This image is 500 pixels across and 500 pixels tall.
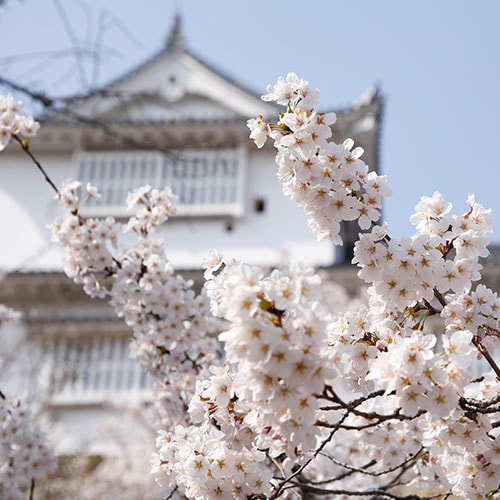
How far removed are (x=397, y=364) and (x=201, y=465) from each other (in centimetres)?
73

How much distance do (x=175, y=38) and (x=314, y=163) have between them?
47.7 ft

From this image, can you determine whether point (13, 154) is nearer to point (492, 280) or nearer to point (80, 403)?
point (80, 403)

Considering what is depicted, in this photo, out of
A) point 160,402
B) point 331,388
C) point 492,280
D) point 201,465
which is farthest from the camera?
point 492,280

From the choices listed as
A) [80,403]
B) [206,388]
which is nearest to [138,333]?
[206,388]

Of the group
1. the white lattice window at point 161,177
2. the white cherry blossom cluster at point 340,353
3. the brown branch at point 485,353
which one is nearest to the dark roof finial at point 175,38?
the white lattice window at point 161,177

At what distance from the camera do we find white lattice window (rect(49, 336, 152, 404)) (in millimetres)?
12898

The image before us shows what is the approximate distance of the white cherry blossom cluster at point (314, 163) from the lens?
2543mm

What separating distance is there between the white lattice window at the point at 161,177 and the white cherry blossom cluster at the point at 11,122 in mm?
9790

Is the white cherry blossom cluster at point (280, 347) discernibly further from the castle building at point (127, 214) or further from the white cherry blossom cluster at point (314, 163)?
the castle building at point (127, 214)

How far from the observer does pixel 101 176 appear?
48.3ft

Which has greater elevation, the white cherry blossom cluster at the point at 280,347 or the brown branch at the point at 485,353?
the brown branch at the point at 485,353

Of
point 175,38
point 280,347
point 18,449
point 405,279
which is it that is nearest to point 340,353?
point 280,347

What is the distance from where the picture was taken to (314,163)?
8.38 feet

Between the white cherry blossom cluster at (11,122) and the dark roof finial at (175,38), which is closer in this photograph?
the white cherry blossom cluster at (11,122)
